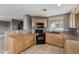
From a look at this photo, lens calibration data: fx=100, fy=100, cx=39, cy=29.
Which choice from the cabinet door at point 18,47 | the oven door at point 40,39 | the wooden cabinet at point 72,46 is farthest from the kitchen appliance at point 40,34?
the wooden cabinet at point 72,46

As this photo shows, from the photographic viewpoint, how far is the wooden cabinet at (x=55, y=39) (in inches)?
226

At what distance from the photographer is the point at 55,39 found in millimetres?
6152

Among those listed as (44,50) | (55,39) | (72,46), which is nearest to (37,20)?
(55,39)

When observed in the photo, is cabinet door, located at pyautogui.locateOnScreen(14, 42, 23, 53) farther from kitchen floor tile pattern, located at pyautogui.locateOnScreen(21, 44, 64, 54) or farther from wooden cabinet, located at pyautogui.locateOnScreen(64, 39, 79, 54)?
wooden cabinet, located at pyautogui.locateOnScreen(64, 39, 79, 54)

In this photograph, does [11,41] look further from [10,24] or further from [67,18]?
[10,24]

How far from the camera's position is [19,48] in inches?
174

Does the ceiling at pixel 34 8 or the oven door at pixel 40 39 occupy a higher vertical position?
the ceiling at pixel 34 8

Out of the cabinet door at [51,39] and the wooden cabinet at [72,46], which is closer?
the wooden cabinet at [72,46]

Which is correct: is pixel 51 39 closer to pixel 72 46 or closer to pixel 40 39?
A: pixel 40 39

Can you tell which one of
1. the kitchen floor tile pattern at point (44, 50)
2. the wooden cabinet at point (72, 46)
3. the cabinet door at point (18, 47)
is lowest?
the kitchen floor tile pattern at point (44, 50)

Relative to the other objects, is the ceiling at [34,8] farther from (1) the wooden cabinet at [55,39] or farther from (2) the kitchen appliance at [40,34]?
(2) the kitchen appliance at [40,34]

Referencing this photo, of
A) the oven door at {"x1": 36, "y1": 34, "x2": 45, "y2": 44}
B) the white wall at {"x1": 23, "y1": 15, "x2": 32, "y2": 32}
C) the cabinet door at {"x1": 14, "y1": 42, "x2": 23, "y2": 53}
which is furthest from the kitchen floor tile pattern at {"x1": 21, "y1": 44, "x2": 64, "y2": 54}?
the white wall at {"x1": 23, "y1": 15, "x2": 32, "y2": 32}

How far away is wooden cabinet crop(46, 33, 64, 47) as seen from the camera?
5748 mm

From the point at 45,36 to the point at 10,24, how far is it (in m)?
6.07
